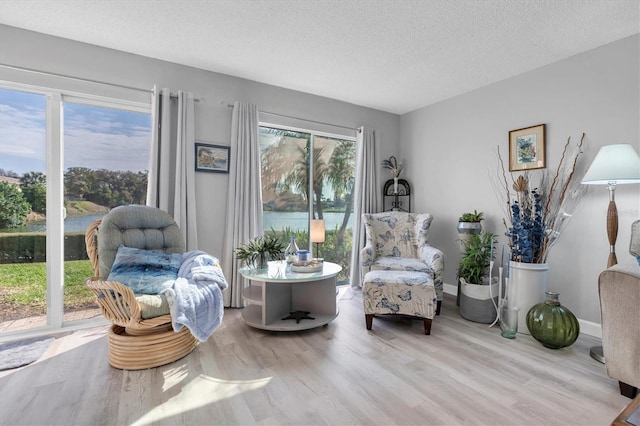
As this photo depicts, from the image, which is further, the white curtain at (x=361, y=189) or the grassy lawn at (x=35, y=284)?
the white curtain at (x=361, y=189)

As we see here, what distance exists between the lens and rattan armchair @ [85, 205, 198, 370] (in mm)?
1835

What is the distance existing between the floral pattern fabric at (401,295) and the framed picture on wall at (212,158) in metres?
1.85

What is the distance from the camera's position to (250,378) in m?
1.86

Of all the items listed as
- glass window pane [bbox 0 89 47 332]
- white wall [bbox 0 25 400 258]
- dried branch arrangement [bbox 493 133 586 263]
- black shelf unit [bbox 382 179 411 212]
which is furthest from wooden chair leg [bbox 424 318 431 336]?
glass window pane [bbox 0 89 47 332]

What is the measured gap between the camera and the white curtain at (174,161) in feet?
9.04

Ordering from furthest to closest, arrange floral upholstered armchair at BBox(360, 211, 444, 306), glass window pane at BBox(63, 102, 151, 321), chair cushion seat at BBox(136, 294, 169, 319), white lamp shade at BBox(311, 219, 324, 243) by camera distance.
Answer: floral upholstered armchair at BBox(360, 211, 444, 306)
white lamp shade at BBox(311, 219, 324, 243)
glass window pane at BBox(63, 102, 151, 321)
chair cushion seat at BBox(136, 294, 169, 319)

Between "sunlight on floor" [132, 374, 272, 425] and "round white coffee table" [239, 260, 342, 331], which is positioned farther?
"round white coffee table" [239, 260, 342, 331]

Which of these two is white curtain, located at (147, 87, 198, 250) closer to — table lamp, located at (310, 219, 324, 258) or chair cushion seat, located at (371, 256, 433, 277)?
table lamp, located at (310, 219, 324, 258)

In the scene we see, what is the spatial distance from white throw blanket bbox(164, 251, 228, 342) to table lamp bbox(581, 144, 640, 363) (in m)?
2.66

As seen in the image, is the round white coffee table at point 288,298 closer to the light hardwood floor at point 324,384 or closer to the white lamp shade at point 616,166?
the light hardwood floor at point 324,384

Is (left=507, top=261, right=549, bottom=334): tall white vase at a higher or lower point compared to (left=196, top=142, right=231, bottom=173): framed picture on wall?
lower

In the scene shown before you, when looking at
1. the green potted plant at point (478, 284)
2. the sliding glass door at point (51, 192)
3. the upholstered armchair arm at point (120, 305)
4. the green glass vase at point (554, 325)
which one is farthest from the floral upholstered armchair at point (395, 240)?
the sliding glass door at point (51, 192)

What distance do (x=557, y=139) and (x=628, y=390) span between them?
→ 6.82 feet

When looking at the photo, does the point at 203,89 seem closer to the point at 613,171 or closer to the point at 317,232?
the point at 317,232
